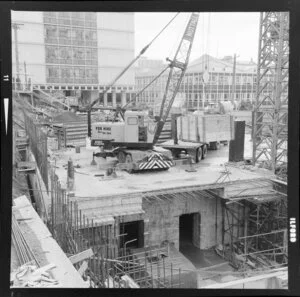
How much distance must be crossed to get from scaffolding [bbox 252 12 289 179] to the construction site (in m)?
0.03

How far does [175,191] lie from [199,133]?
4130 mm

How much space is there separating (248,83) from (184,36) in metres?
2.85

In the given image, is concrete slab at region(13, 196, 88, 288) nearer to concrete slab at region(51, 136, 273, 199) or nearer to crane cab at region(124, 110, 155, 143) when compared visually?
concrete slab at region(51, 136, 273, 199)

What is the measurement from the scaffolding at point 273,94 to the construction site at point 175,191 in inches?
1.2

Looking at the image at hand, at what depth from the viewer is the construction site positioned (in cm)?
805

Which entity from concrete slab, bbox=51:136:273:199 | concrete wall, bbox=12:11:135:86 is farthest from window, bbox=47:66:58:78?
concrete slab, bbox=51:136:273:199

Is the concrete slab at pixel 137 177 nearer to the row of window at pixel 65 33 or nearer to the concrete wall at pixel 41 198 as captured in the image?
the concrete wall at pixel 41 198

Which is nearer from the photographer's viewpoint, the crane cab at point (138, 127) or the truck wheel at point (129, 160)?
the crane cab at point (138, 127)

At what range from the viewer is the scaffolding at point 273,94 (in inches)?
372

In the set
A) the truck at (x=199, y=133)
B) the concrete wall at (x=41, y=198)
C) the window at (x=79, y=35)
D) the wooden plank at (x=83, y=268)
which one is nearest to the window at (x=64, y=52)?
the window at (x=79, y=35)

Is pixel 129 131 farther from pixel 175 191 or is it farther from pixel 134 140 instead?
pixel 175 191

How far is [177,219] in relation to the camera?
36.2 ft

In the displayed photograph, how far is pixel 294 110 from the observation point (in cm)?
509

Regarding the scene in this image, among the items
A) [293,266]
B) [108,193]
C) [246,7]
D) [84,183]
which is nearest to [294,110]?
[246,7]
